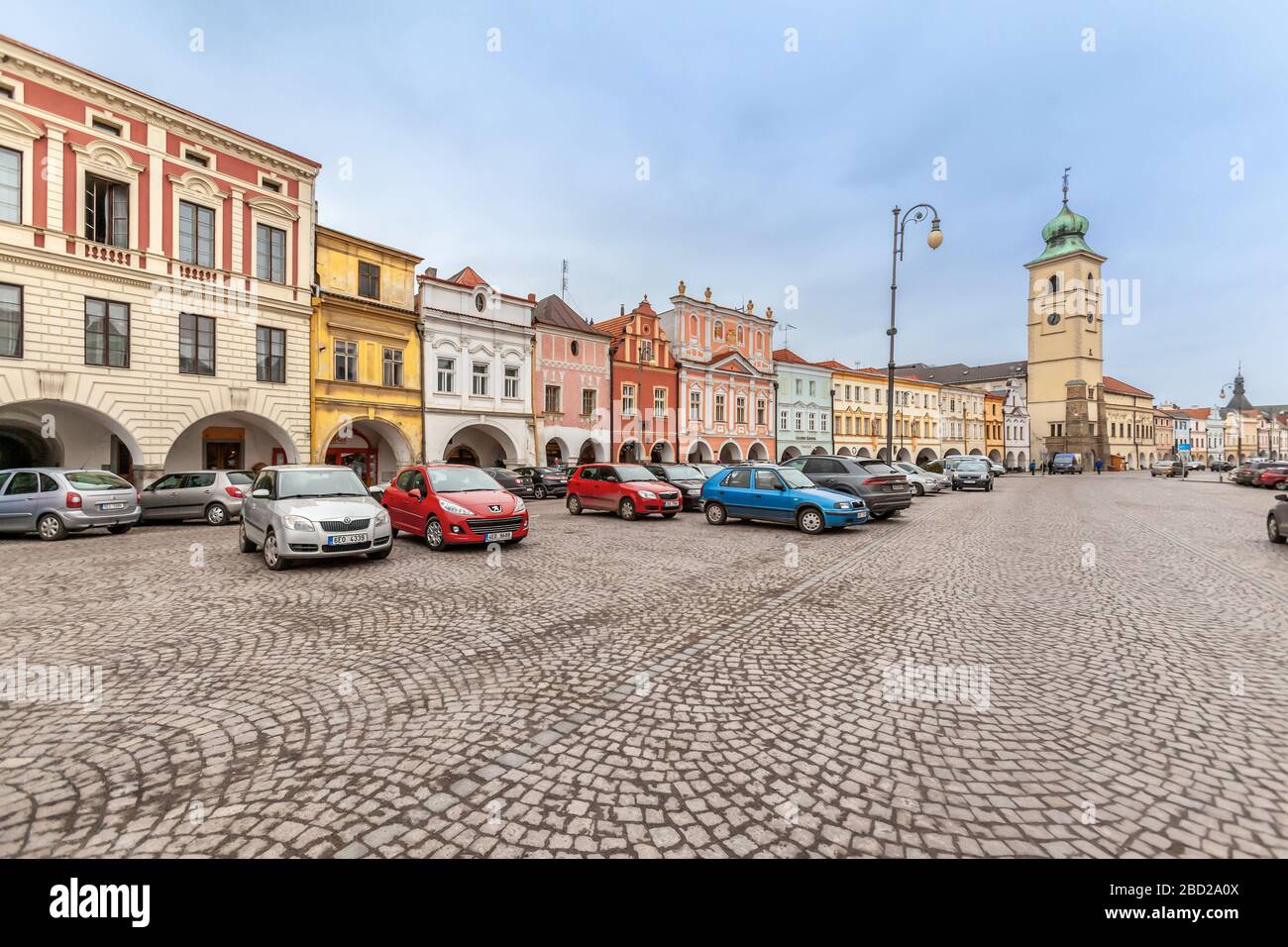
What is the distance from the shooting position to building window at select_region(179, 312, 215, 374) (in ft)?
68.0

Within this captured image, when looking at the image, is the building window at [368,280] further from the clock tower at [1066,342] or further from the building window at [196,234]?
the clock tower at [1066,342]

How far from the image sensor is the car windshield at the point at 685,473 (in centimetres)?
2070

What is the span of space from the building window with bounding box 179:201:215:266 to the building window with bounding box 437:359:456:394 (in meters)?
9.91

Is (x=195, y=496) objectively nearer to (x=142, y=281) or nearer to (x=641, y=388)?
(x=142, y=281)

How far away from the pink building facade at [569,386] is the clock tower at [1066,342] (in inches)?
2983

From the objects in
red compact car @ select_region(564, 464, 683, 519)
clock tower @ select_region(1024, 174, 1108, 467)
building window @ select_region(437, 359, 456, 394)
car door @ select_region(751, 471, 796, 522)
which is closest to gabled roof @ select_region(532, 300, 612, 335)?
building window @ select_region(437, 359, 456, 394)

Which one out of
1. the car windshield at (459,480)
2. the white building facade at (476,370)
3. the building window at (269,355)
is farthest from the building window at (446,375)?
the car windshield at (459,480)

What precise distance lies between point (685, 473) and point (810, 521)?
24.7 feet

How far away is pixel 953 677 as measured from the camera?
455 centimetres

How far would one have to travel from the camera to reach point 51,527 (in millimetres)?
13164

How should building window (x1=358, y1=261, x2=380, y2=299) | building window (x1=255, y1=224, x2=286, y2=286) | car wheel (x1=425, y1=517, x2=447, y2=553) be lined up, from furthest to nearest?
building window (x1=358, y1=261, x2=380, y2=299) → building window (x1=255, y1=224, x2=286, y2=286) → car wheel (x1=425, y1=517, x2=447, y2=553)

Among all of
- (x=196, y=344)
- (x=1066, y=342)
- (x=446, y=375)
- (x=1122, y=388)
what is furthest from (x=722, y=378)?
(x=1122, y=388)

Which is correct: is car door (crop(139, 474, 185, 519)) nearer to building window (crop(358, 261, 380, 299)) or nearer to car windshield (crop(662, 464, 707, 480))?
building window (crop(358, 261, 380, 299))
